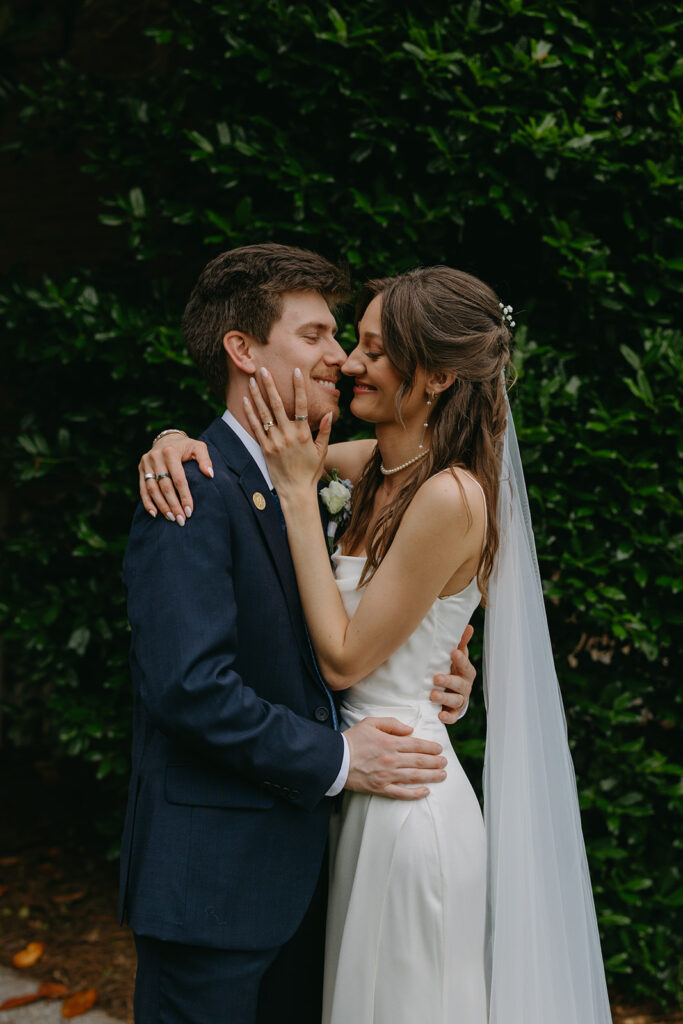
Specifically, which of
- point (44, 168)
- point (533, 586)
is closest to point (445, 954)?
point (533, 586)

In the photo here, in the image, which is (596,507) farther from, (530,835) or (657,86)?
(657,86)

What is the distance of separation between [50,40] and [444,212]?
142 inches

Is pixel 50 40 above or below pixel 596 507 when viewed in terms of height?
above

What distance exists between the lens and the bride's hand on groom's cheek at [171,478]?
2.12 metres

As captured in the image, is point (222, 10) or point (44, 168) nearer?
point (222, 10)

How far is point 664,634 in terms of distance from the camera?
3.48m

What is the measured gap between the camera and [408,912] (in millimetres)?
2254

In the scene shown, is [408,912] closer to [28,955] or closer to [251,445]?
[251,445]

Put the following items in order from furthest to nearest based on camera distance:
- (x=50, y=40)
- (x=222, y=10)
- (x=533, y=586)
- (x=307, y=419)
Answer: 1. (x=50, y=40)
2. (x=222, y=10)
3. (x=533, y=586)
4. (x=307, y=419)

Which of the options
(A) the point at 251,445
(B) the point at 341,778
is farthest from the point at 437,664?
(A) the point at 251,445

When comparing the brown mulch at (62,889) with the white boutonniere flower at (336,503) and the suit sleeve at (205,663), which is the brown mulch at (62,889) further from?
the white boutonniere flower at (336,503)

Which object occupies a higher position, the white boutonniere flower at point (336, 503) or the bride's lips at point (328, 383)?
the bride's lips at point (328, 383)

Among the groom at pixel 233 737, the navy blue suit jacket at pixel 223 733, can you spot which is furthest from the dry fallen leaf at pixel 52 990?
the navy blue suit jacket at pixel 223 733

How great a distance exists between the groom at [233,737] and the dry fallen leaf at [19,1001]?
188cm
